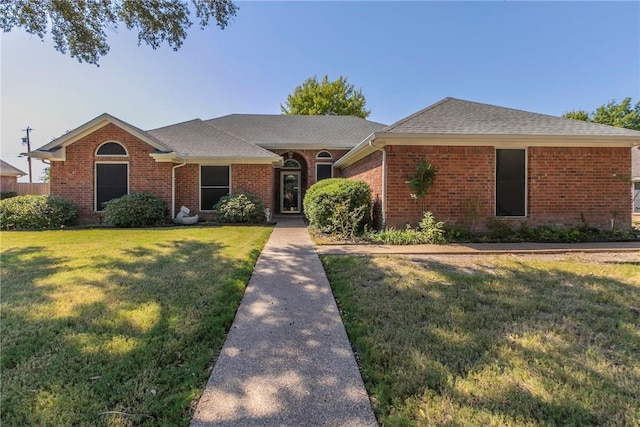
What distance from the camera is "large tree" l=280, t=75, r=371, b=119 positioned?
3166cm

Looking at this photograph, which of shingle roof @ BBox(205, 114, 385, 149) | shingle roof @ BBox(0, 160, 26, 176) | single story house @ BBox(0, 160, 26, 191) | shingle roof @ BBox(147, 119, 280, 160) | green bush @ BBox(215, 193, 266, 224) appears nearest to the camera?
green bush @ BBox(215, 193, 266, 224)

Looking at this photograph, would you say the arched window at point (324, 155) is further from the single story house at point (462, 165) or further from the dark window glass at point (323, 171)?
the single story house at point (462, 165)

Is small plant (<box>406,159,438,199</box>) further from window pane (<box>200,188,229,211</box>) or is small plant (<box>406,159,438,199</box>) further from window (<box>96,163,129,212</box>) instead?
window (<box>96,163,129,212</box>)

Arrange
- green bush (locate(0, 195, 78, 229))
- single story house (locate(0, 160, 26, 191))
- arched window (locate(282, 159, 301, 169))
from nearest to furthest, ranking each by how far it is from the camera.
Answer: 1. green bush (locate(0, 195, 78, 229))
2. arched window (locate(282, 159, 301, 169))
3. single story house (locate(0, 160, 26, 191))

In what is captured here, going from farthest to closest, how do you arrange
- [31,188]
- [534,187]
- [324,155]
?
1. [31,188]
2. [324,155]
3. [534,187]

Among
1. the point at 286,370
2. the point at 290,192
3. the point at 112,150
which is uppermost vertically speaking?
the point at 112,150

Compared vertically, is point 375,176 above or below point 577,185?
above

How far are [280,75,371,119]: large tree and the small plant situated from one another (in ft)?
80.5

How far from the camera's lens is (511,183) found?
907 cm

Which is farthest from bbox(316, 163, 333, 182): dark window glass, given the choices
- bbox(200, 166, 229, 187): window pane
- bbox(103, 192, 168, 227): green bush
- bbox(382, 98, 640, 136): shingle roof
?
bbox(103, 192, 168, 227): green bush

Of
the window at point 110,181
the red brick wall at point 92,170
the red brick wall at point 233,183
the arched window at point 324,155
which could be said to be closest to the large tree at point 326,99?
the arched window at point 324,155

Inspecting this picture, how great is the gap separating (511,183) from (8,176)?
119ft

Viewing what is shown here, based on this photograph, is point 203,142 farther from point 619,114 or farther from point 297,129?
point 619,114

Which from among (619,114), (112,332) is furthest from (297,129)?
(619,114)
